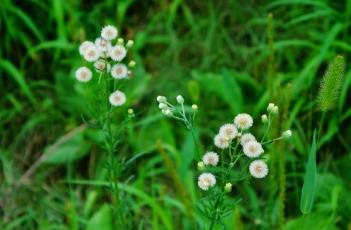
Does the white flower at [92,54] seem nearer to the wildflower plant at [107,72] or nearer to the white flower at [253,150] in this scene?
the wildflower plant at [107,72]

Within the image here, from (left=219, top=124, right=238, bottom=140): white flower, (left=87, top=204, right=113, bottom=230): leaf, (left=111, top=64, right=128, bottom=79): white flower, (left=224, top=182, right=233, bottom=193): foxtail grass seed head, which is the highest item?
(left=111, top=64, right=128, bottom=79): white flower

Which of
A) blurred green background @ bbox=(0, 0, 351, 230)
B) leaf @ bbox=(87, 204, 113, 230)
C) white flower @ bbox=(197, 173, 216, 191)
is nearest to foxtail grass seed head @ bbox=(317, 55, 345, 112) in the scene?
white flower @ bbox=(197, 173, 216, 191)

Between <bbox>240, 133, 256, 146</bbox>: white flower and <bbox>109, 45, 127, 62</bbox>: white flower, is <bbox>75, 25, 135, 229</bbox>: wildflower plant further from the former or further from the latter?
<bbox>240, 133, 256, 146</bbox>: white flower

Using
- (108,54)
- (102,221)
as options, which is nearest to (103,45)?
(108,54)

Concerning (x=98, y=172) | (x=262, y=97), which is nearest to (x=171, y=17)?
(x=262, y=97)

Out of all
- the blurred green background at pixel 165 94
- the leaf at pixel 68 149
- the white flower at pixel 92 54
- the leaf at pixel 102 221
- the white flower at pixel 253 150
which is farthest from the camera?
the leaf at pixel 68 149

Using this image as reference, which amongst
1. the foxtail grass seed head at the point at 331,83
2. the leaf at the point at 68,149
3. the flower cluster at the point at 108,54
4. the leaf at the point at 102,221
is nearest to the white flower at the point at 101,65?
the flower cluster at the point at 108,54

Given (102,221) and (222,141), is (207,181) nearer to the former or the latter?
(222,141)

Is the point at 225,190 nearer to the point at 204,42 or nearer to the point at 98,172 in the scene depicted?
the point at 98,172
